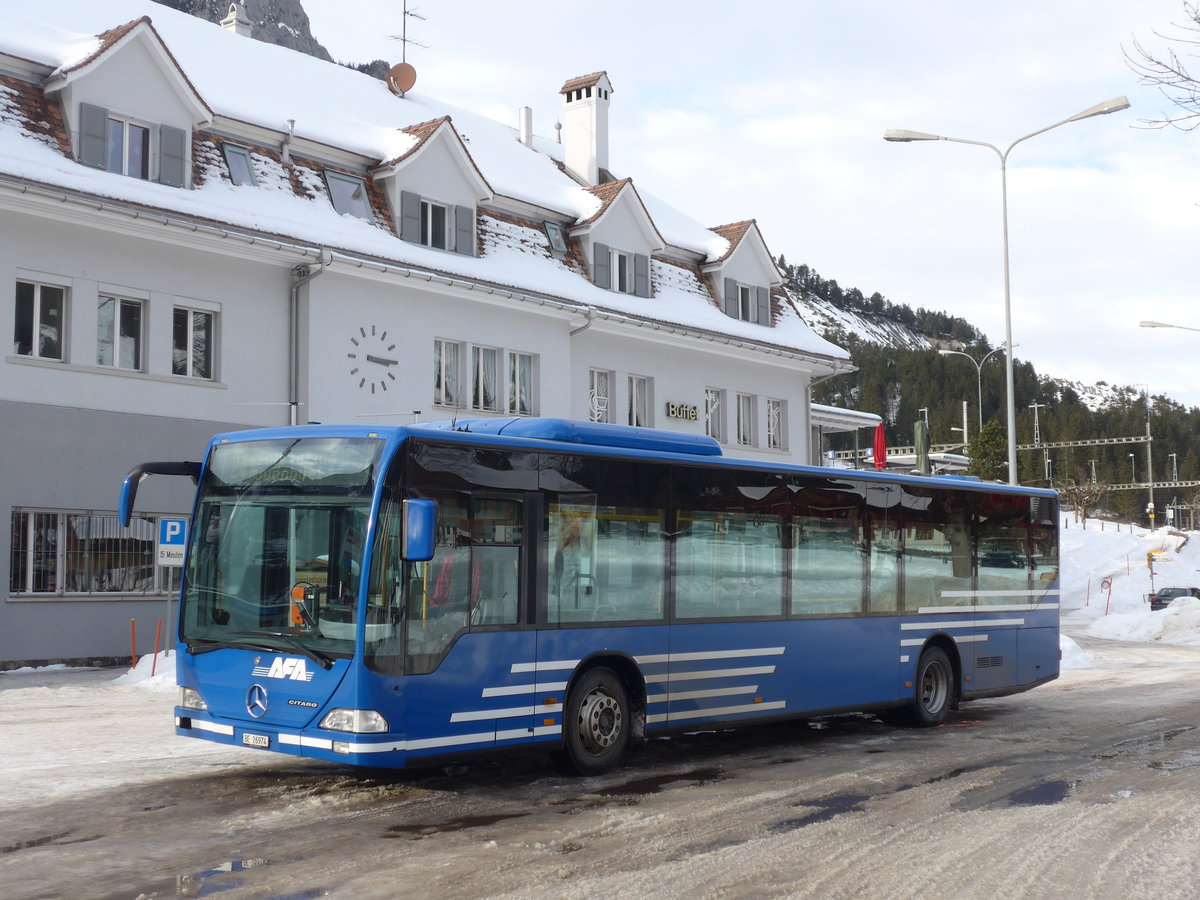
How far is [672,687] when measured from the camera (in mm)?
11070

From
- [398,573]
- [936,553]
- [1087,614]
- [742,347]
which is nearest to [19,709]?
[398,573]

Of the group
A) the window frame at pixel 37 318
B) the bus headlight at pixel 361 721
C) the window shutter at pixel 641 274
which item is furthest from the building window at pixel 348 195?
the bus headlight at pixel 361 721

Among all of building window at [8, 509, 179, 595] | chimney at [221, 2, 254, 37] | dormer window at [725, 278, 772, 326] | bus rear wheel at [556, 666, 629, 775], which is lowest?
bus rear wheel at [556, 666, 629, 775]

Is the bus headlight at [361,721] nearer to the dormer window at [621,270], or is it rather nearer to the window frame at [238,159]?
the window frame at [238,159]

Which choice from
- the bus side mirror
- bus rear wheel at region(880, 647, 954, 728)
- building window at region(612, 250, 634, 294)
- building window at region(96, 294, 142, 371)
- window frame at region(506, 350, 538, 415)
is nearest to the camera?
the bus side mirror

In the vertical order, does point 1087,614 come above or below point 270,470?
below

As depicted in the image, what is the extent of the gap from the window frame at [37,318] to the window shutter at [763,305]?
742 inches

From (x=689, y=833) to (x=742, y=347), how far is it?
965 inches

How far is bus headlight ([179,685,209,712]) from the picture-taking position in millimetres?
9633

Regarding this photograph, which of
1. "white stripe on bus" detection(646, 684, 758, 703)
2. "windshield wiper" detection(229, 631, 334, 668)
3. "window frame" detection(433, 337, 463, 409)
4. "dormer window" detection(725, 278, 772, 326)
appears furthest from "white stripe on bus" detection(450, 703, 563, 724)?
"dormer window" detection(725, 278, 772, 326)

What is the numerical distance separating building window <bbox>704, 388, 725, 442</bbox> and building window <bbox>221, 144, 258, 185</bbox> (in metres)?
13.1

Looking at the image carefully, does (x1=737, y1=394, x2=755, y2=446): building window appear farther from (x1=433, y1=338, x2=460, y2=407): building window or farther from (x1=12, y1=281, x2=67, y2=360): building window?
(x1=12, y1=281, x2=67, y2=360): building window

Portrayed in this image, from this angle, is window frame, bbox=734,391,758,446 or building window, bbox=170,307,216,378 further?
window frame, bbox=734,391,758,446

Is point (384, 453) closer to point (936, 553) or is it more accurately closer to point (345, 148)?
point (936, 553)
